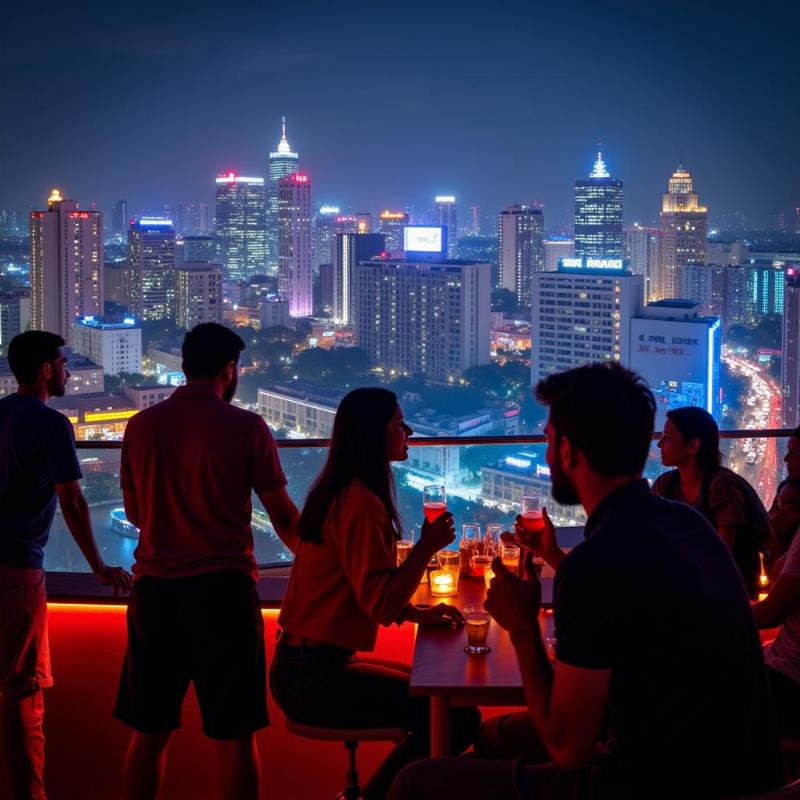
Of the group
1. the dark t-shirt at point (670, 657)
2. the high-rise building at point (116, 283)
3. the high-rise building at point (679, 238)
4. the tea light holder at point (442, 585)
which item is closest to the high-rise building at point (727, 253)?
the high-rise building at point (679, 238)

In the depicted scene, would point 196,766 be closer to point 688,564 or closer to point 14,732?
point 14,732

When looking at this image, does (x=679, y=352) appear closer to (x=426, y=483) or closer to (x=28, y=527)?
(x=426, y=483)

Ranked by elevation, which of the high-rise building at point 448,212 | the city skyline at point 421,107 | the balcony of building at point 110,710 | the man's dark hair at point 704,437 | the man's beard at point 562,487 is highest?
the city skyline at point 421,107

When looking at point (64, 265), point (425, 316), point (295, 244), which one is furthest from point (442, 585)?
point (295, 244)

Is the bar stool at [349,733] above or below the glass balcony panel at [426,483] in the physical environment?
below

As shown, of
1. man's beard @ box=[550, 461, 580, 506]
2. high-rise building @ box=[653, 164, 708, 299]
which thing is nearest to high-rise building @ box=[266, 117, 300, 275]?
high-rise building @ box=[653, 164, 708, 299]

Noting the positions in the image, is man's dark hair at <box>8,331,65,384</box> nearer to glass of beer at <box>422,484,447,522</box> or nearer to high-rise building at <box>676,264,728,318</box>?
glass of beer at <box>422,484,447,522</box>

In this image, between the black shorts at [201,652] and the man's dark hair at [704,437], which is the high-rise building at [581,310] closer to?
the man's dark hair at [704,437]
